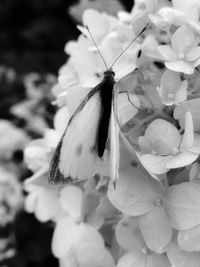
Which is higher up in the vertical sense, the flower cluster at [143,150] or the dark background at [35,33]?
the flower cluster at [143,150]

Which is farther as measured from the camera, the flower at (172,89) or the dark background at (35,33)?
the dark background at (35,33)

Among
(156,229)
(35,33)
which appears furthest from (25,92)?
(156,229)

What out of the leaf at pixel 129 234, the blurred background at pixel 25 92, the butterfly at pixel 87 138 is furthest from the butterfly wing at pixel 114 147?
the blurred background at pixel 25 92

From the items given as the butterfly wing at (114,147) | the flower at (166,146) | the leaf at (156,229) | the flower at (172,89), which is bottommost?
the leaf at (156,229)

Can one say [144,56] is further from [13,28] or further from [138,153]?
[13,28]

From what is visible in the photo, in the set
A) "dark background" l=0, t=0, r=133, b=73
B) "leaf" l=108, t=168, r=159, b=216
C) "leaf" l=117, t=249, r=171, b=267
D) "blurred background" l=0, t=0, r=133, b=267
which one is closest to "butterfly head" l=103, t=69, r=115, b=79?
"leaf" l=108, t=168, r=159, b=216

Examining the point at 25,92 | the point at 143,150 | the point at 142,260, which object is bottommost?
the point at 25,92

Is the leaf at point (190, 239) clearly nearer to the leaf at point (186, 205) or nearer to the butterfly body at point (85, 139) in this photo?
the leaf at point (186, 205)

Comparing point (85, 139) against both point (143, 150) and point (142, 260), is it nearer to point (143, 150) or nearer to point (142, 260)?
point (143, 150)
